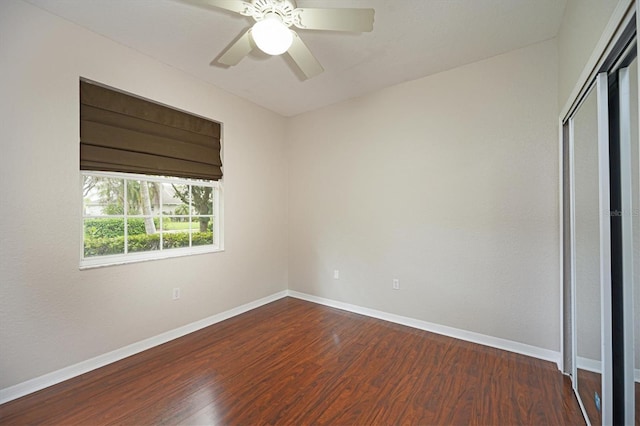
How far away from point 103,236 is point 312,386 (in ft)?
7.48

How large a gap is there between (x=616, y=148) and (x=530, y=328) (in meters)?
1.80

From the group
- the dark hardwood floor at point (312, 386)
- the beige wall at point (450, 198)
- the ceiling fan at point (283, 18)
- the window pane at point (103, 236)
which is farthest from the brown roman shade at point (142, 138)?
the dark hardwood floor at point (312, 386)

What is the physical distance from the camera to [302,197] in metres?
4.03

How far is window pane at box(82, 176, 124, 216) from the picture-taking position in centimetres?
232

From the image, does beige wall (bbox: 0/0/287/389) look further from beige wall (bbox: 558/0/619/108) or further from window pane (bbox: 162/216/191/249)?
beige wall (bbox: 558/0/619/108)

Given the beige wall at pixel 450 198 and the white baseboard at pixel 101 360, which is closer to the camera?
the white baseboard at pixel 101 360

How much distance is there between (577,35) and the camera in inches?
65.4

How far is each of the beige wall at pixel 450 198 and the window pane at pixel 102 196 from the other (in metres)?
2.31

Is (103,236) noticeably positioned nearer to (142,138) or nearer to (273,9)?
(142,138)

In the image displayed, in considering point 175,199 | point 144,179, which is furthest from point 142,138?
point 175,199

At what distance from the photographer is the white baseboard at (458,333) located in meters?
2.32

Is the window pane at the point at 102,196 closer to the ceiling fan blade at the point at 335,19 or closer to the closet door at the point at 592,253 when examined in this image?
the ceiling fan blade at the point at 335,19

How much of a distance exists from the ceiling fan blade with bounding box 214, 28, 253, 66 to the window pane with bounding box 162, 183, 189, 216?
5.09 feet

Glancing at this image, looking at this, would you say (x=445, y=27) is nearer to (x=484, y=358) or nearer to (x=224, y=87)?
(x=224, y=87)
